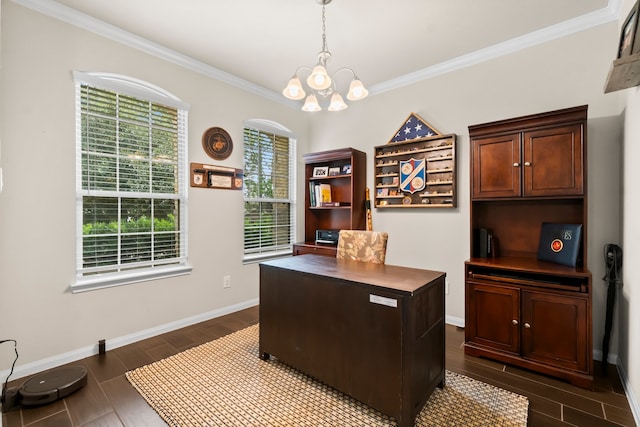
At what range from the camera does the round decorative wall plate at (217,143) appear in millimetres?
3283

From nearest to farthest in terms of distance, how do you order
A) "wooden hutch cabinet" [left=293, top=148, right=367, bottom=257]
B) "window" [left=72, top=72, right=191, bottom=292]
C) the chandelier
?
the chandelier, "window" [left=72, top=72, right=191, bottom=292], "wooden hutch cabinet" [left=293, top=148, right=367, bottom=257]

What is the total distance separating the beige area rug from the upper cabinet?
1523mm

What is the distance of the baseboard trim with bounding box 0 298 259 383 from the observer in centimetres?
220

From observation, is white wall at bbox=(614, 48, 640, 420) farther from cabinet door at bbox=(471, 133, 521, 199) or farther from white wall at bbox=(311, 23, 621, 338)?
cabinet door at bbox=(471, 133, 521, 199)

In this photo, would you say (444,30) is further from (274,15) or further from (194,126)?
(194,126)

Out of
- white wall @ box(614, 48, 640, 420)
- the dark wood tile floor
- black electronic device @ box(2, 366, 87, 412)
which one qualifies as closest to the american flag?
white wall @ box(614, 48, 640, 420)

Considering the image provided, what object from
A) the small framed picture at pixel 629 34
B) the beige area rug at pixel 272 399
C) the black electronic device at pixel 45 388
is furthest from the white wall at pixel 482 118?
the black electronic device at pixel 45 388

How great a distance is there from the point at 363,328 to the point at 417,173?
2138 millimetres

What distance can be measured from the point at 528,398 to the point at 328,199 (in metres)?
2.83

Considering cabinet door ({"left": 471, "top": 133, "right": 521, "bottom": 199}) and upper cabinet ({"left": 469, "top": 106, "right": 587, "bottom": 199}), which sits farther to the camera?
cabinet door ({"left": 471, "top": 133, "right": 521, "bottom": 199})

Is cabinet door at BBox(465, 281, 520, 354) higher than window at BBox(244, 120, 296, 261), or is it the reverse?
window at BBox(244, 120, 296, 261)

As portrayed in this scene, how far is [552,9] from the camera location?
233cm

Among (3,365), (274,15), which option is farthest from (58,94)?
(3,365)

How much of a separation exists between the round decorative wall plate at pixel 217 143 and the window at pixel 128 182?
0.77 feet
